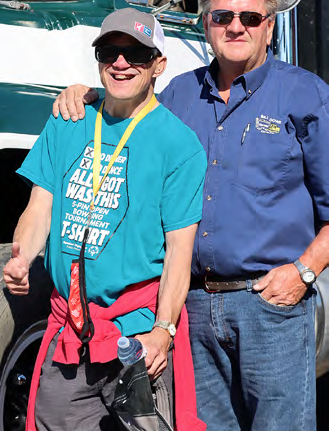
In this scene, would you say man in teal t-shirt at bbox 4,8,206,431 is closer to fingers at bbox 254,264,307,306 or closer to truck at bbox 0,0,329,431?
fingers at bbox 254,264,307,306

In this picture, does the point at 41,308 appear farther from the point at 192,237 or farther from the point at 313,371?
the point at 313,371

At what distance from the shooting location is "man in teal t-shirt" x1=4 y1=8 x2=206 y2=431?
104 inches

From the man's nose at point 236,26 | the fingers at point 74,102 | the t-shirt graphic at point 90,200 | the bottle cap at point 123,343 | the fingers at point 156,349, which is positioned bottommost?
the fingers at point 156,349

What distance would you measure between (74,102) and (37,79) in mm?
784

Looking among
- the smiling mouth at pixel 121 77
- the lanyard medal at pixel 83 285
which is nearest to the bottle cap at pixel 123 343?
the lanyard medal at pixel 83 285

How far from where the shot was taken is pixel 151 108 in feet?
9.18

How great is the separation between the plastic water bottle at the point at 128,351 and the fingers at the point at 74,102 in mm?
816

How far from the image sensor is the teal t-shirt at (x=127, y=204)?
104 inches

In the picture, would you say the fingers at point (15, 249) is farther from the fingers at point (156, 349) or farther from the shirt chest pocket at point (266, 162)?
the shirt chest pocket at point (266, 162)

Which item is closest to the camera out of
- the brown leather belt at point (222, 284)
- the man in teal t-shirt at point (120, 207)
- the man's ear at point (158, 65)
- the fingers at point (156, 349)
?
the fingers at point (156, 349)

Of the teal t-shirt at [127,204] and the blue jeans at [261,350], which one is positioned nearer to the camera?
the teal t-shirt at [127,204]

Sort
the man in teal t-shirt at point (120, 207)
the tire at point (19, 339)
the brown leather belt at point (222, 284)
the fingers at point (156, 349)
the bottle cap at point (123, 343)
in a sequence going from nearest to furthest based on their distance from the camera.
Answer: the bottle cap at point (123, 343) → the fingers at point (156, 349) → the man in teal t-shirt at point (120, 207) → the brown leather belt at point (222, 284) → the tire at point (19, 339)

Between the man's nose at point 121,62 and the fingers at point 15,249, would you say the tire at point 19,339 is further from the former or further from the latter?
the man's nose at point 121,62

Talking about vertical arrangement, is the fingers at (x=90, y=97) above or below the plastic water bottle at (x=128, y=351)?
above
